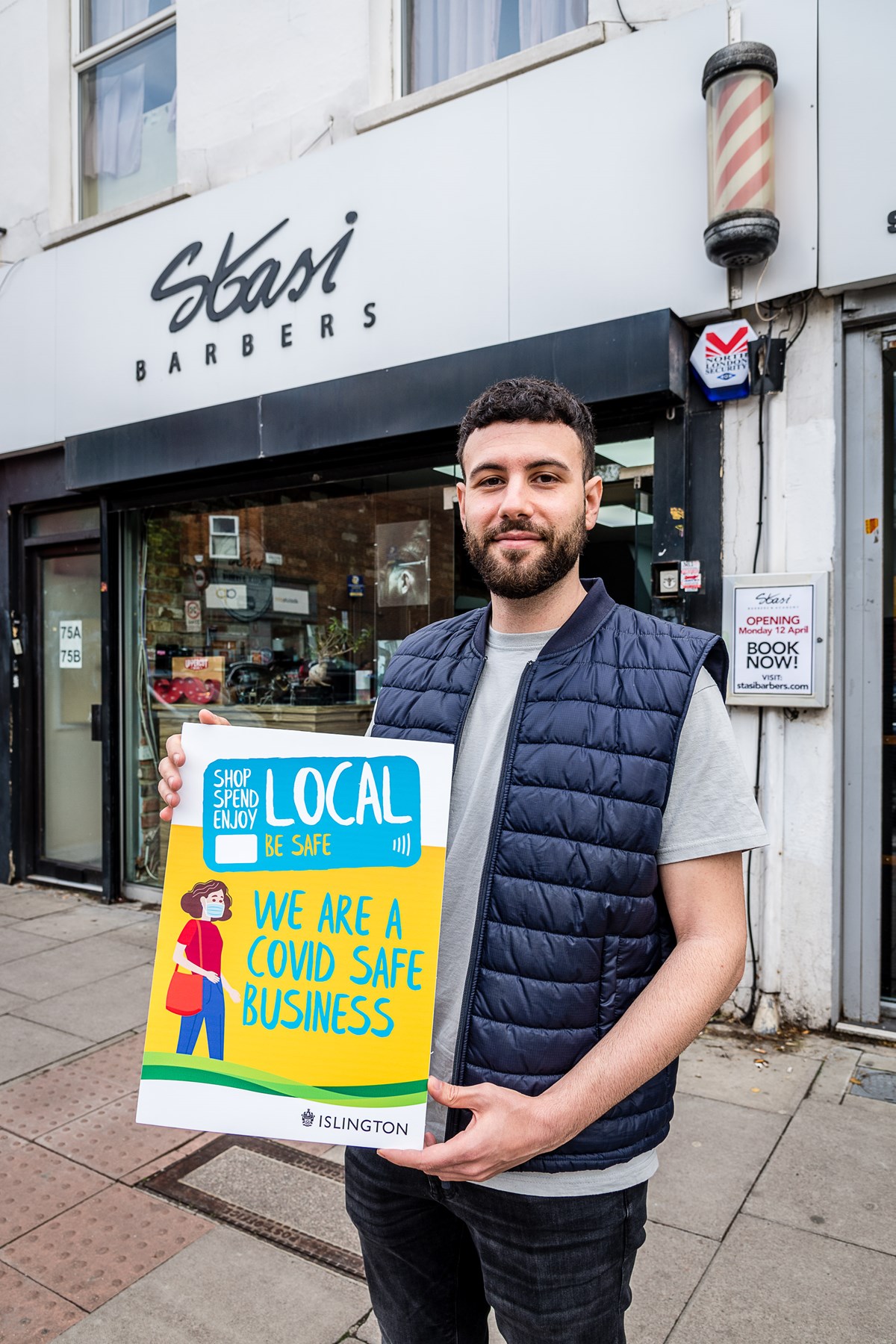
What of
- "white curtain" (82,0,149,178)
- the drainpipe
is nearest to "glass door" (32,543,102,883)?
"white curtain" (82,0,149,178)

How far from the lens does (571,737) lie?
1424 millimetres

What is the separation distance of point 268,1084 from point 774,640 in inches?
126

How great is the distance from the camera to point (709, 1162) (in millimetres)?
3088

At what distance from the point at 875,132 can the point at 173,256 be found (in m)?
4.22

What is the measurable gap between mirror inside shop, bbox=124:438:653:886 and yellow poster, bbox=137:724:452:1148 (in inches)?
127

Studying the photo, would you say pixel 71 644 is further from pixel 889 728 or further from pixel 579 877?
pixel 579 877

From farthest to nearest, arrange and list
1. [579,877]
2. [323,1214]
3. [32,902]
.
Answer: [32,902], [323,1214], [579,877]

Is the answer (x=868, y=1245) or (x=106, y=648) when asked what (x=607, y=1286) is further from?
(x=106, y=648)

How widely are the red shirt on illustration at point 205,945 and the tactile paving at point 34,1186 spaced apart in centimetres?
191

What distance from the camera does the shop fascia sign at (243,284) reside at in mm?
5234

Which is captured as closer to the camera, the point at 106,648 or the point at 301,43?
the point at 301,43

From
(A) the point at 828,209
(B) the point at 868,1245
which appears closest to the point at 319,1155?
(B) the point at 868,1245

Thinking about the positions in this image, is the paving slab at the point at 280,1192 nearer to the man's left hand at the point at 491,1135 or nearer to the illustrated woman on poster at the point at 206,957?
the illustrated woman on poster at the point at 206,957

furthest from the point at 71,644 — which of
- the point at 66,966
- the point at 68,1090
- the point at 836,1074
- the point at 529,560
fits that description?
the point at 529,560
